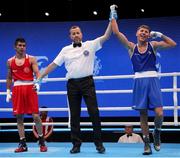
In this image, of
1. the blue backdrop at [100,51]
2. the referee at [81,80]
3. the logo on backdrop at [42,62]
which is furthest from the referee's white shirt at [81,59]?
the logo on backdrop at [42,62]

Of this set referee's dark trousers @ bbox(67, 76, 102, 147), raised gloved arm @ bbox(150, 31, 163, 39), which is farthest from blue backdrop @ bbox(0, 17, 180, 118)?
raised gloved arm @ bbox(150, 31, 163, 39)

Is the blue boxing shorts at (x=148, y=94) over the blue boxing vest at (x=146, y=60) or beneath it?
beneath

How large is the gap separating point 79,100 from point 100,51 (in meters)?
5.04

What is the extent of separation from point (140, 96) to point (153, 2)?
18.8 feet

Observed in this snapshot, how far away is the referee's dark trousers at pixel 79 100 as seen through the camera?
16.4 feet

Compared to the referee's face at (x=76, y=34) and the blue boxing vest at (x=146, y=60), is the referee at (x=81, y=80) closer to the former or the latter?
the referee's face at (x=76, y=34)

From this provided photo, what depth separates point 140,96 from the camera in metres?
4.75

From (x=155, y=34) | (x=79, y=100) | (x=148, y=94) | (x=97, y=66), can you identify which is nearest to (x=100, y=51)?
(x=97, y=66)

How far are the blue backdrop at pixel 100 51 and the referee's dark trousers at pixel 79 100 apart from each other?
15.9ft

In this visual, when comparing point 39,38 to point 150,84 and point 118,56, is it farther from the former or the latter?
point 150,84

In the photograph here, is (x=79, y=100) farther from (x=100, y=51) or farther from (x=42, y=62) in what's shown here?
(x=42, y=62)

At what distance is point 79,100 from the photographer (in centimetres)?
514

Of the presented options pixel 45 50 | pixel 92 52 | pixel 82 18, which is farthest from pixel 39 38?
pixel 92 52

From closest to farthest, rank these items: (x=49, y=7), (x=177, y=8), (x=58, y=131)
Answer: (x=58, y=131) < (x=177, y=8) < (x=49, y=7)
